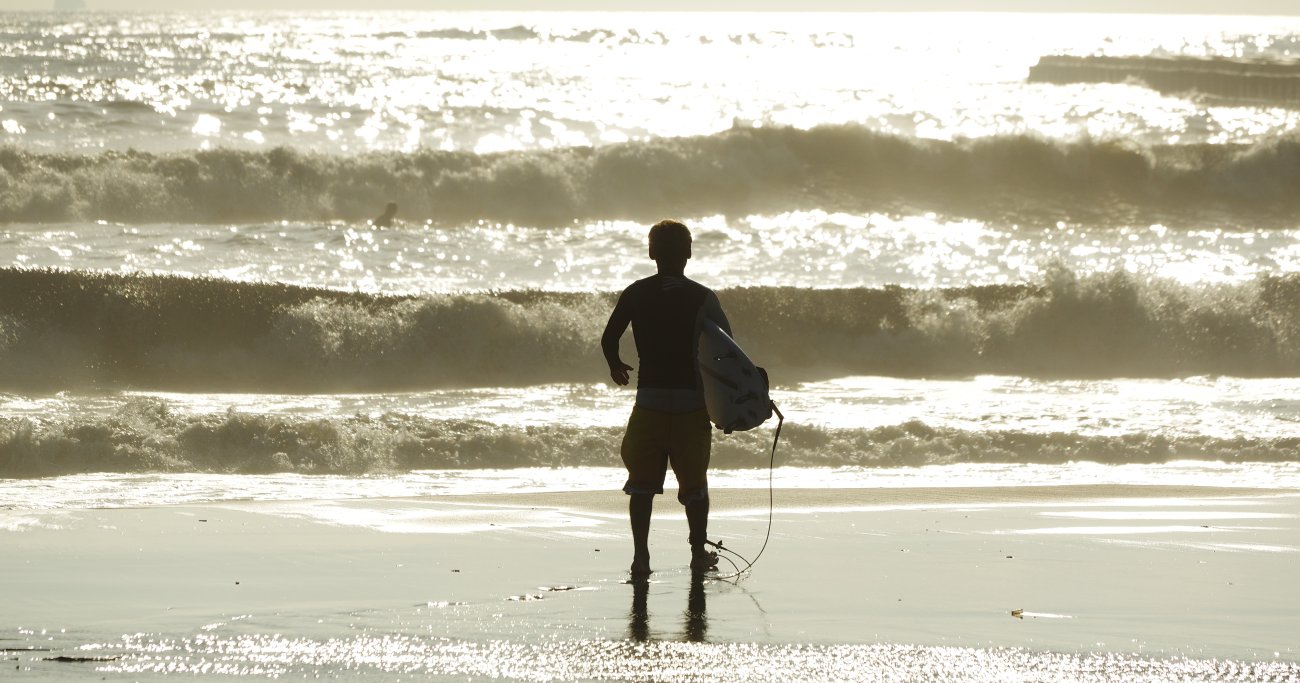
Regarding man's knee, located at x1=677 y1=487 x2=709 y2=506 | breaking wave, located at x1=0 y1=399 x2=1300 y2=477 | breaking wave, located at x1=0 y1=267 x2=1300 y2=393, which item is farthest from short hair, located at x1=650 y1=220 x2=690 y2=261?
breaking wave, located at x1=0 y1=267 x2=1300 y2=393

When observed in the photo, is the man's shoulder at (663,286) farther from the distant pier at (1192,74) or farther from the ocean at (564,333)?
the distant pier at (1192,74)

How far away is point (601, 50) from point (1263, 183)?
5105 cm

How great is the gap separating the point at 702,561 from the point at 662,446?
1.47 ft

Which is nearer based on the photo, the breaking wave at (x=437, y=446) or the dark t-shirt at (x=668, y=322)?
the dark t-shirt at (x=668, y=322)

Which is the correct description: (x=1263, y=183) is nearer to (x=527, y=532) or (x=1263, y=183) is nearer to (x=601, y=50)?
(x=527, y=532)

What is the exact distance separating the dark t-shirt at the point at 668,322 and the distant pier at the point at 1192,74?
146 feet

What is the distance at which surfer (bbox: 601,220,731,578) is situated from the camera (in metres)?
5.18

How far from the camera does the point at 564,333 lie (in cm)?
1438

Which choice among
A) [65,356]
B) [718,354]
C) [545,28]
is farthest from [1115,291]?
[545,28]

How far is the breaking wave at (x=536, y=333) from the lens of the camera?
45.1 feet

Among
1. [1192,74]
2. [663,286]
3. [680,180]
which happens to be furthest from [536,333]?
[1192,74]

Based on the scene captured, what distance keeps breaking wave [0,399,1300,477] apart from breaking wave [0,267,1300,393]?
137 inches

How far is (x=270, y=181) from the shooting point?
24531 mm

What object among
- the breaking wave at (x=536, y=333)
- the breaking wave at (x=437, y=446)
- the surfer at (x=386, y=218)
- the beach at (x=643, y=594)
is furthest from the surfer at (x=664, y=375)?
the surfer at (x=386, y=218)
